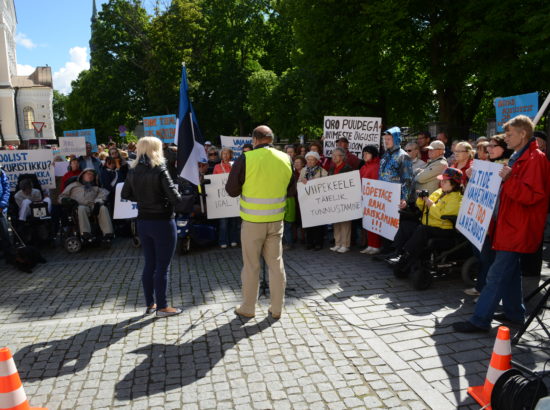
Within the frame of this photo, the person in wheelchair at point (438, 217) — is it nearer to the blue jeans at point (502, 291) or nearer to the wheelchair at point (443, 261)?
the wheelchair at point (443, 261)

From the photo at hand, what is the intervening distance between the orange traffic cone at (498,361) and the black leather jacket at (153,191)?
3403mm

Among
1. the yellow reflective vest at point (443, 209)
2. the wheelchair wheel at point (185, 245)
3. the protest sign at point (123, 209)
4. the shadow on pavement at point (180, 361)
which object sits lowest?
the shadow on pavement at point (180, 361)

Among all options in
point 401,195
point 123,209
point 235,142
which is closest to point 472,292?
point 401,195

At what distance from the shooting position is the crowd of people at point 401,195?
14.4ft

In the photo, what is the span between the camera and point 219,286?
6.64m

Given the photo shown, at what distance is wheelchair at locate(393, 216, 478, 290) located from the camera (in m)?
6.10

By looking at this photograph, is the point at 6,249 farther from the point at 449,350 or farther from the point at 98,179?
the point at 449,350

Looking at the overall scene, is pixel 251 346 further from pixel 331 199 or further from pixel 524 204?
pixel 331 199

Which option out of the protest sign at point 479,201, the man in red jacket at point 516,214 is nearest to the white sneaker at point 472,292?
the protest sign at point 479,201

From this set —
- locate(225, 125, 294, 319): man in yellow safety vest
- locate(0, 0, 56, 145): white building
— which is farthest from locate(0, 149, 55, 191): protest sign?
locate(0, 0, 56, 145): white building

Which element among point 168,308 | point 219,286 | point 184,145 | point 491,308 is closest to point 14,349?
point 168,308

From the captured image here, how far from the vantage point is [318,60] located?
65.7ft

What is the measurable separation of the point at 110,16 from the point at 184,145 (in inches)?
1281

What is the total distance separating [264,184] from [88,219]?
5626 millimetres
